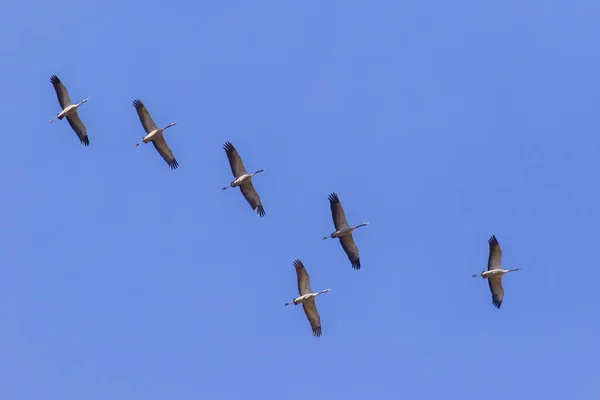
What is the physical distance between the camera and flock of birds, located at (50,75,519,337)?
157ft

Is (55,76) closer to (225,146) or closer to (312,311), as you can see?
(225,146)

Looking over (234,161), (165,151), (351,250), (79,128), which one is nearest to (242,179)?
(234,161)

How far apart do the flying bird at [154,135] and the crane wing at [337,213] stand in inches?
283

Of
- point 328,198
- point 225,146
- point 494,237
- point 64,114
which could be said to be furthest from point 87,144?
point 494,237

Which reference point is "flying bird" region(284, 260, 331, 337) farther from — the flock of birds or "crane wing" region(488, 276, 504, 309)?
"crane wing" region(488, 276, 504, 309)

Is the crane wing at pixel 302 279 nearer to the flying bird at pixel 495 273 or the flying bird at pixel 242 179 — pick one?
the flying bird at pixel 242 179

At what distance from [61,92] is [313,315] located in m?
14.1

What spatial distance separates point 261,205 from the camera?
168 feet

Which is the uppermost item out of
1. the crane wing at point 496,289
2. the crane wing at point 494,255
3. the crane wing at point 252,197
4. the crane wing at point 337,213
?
the crane wing at point 252,197

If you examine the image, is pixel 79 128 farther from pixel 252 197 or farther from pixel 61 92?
pixel 252 197

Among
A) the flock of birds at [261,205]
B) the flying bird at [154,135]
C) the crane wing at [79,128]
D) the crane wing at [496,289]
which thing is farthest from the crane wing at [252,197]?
the crane wing at [496,289]

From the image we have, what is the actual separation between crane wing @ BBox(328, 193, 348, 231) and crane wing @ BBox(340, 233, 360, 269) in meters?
0.87

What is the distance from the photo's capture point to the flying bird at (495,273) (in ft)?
161

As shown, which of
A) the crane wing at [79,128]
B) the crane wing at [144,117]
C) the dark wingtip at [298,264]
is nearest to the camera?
the dark wingtip at [298,264]
